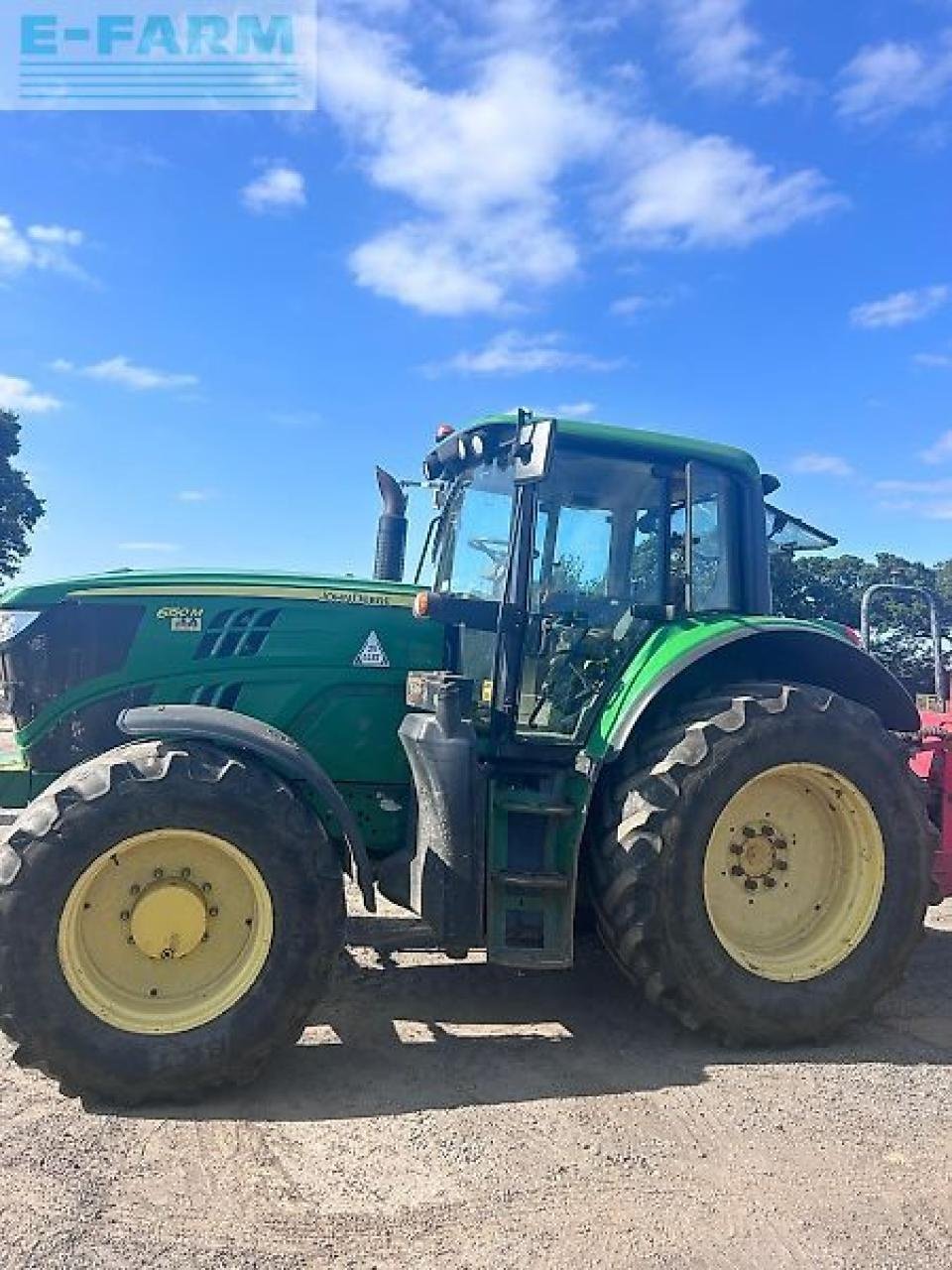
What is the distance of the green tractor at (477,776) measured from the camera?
3799 millimetres

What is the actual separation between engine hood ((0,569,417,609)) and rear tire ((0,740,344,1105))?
953mm

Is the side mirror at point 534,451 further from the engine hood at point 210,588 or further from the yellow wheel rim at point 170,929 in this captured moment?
the yellow wheel rim at point 170,929

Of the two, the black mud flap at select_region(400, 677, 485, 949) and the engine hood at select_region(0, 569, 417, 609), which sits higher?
the engine hood at select_region(0, 569, 417, 609)

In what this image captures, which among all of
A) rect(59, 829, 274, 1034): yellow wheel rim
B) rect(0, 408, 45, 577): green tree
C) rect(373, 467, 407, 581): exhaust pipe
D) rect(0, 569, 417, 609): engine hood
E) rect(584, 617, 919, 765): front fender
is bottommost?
rect(59, 829, 274, 1034): yellow wheel rim

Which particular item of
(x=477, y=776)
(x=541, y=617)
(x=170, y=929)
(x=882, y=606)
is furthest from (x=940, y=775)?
(x=882, y=606)

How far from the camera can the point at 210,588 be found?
479 cm

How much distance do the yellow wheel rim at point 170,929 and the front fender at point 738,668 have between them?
1.56 meters

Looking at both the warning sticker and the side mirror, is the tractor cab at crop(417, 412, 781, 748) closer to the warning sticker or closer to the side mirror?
the side mirror

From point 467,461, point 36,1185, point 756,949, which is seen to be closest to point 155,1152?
point 36,1185

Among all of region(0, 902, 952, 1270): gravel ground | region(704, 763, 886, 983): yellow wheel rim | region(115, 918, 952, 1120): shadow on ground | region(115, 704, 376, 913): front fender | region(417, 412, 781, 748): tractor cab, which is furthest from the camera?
region(417, 412, 781, 748): tractor cab

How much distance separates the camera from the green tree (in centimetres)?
3158

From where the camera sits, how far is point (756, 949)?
4.51 m

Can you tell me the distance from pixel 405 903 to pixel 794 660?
7.12 ft

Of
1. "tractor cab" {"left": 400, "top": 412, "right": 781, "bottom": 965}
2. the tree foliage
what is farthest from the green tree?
"tractor cab" {"left": 400, "top": 412, "right": 781, "bottom": 965}
